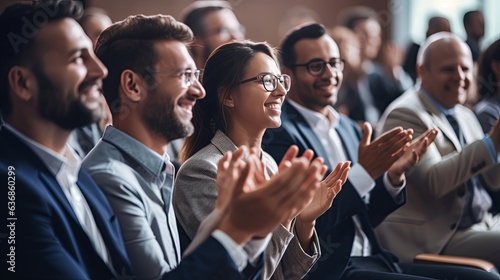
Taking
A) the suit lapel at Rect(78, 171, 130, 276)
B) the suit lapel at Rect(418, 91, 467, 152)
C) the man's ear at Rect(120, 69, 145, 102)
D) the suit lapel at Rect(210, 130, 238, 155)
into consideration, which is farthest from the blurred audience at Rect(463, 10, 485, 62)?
the suit lapel at Rect(78, 171, 130, 276)

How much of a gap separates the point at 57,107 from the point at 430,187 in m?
1.79

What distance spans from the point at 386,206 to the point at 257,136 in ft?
2.54

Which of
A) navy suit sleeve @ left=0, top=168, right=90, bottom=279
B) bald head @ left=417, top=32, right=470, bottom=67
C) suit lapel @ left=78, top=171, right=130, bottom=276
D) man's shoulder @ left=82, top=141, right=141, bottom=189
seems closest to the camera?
navy suit sleeve @ left=0, top=168, right=90, bottom=279

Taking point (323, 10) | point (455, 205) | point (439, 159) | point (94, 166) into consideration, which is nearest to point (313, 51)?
point (439, 159)

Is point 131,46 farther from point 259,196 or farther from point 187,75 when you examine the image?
point 259,196

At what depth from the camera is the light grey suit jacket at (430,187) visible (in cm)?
271

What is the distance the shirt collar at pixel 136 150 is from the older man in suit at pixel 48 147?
7.4 inches

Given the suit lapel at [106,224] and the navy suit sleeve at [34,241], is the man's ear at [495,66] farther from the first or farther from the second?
the navy suit sleeve at [34,241]

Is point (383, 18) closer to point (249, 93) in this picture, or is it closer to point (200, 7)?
point (200, 7)

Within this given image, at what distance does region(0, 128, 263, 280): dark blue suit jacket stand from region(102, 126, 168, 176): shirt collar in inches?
7.1

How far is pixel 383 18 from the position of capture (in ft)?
29.6

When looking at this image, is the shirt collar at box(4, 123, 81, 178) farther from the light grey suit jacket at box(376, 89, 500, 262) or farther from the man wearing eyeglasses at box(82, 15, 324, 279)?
the light grey suit jacket at box(376, 89, 500, 262)

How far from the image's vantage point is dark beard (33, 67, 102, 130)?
1.34 m

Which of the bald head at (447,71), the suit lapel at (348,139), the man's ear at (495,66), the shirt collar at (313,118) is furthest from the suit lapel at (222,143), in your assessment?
the man's ear at (495,66)
